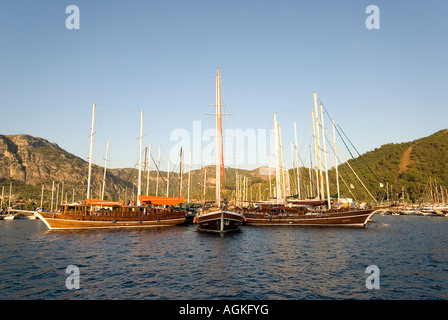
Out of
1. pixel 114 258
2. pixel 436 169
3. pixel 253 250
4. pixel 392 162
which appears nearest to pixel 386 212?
pixel 436 169

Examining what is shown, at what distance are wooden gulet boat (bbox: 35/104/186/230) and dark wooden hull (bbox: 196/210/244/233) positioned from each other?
14.0m

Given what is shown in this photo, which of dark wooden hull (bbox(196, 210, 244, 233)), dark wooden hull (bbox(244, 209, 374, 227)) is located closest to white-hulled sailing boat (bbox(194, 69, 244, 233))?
dark wooden hull (bbox(196, 210, 244, 233))

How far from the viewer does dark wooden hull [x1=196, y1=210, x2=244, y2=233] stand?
4003 cm

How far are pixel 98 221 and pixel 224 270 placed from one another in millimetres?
34811

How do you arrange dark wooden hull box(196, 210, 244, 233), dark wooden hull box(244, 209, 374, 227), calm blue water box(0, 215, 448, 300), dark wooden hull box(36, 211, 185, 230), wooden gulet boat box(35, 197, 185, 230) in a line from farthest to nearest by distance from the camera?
dark wooden hull box(244, 209, 374, 227), wooden gulet boat box(35, 197, 185, 230), dark wooden hull box(36, 211, 185, 230), dark wooden hull box(196, 210, 244, 233), calm blue water box(0, 215, 448, 300)

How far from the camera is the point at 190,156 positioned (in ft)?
276

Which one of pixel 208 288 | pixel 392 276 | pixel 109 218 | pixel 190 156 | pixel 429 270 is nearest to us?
pixel 208 288

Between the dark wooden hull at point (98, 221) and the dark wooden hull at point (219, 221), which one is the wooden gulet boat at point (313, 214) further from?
the dark wooden hull at point (98, 221)

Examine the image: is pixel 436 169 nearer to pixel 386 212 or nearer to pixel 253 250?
pixel 386 212

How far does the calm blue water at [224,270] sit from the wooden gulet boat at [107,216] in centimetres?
1234

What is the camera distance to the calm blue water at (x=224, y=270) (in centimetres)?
1580

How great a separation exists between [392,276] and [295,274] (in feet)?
22.6

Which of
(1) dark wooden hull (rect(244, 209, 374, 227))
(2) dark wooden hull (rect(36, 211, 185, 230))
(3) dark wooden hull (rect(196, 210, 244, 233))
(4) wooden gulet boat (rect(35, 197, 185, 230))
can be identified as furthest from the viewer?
(1) dark wooden hull (rect(244, 209, 374, 227))

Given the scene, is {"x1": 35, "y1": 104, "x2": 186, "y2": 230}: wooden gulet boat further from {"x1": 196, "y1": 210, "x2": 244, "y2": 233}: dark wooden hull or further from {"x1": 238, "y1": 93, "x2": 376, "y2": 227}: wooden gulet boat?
{"x1": 238, "y1": 93, "x2": 376, "y2": 227}: wooden gulet boat
